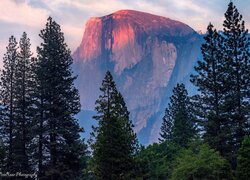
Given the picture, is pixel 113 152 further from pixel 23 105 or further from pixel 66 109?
pixel 23 105

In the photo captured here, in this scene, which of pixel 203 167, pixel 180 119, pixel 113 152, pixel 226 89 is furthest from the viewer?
pixel 180 119

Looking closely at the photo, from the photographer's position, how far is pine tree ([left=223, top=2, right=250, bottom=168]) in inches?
1780

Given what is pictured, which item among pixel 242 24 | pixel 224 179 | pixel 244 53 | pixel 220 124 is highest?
pixel 242 24

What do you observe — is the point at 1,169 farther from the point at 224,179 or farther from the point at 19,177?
the point at 224,179

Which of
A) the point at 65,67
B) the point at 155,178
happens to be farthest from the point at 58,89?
the point at 155,178

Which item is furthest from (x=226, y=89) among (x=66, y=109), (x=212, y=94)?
(x=66, y=109)

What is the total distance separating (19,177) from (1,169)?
262cm

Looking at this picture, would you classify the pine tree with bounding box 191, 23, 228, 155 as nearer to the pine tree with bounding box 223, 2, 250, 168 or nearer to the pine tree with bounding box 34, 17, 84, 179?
the pine tree with bounding box 223, 2, 250, 168

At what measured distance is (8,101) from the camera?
161 ft

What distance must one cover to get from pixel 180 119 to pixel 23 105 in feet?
69.8

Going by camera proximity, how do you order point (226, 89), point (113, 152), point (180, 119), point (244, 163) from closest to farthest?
point (244, 163)
point (113, 152)
point (226, 89)
point (180, 119)

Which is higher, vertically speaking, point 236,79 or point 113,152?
point 236,79

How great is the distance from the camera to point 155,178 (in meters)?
45.0

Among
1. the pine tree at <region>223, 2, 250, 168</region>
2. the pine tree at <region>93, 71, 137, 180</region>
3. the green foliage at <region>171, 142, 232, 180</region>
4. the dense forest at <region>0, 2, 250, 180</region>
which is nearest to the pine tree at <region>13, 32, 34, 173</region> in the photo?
the dense forest at <region>0, 2, 250, 180</region>
